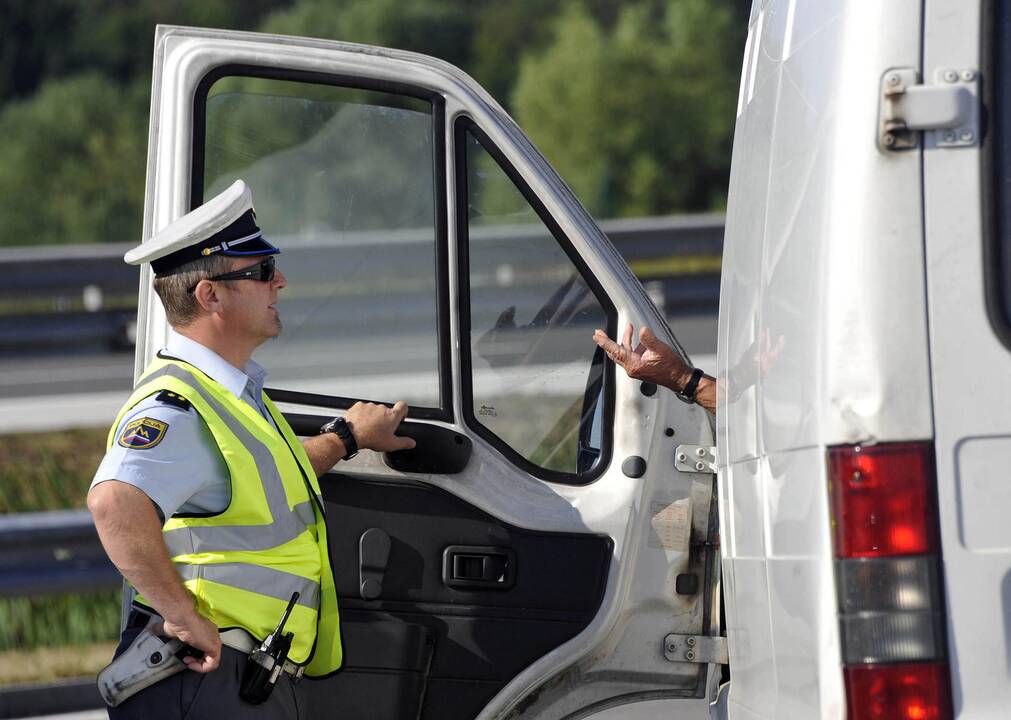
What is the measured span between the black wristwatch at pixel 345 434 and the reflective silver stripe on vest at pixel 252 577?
311 millimetres

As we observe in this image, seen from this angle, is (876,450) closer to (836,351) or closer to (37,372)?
(836,351)

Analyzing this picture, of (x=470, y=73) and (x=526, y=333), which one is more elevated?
(x=470, y=73)

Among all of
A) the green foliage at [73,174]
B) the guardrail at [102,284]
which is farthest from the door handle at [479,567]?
the green foliage at [73,174]

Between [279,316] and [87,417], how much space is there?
455cm

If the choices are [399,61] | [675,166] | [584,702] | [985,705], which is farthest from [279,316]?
[675,166]

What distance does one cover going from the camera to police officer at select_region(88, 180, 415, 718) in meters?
2.25

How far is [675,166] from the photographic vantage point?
2531 cm

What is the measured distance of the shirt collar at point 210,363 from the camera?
2434 millimetres

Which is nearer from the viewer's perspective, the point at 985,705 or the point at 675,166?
the point at 985,705

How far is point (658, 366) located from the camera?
2.70 metres

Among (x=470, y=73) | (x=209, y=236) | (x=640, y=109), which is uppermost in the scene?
(x=640, y=109)

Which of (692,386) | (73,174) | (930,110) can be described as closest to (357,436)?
(692,386)

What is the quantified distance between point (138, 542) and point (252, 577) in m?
0.24

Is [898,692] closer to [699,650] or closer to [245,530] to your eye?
[699,650]
